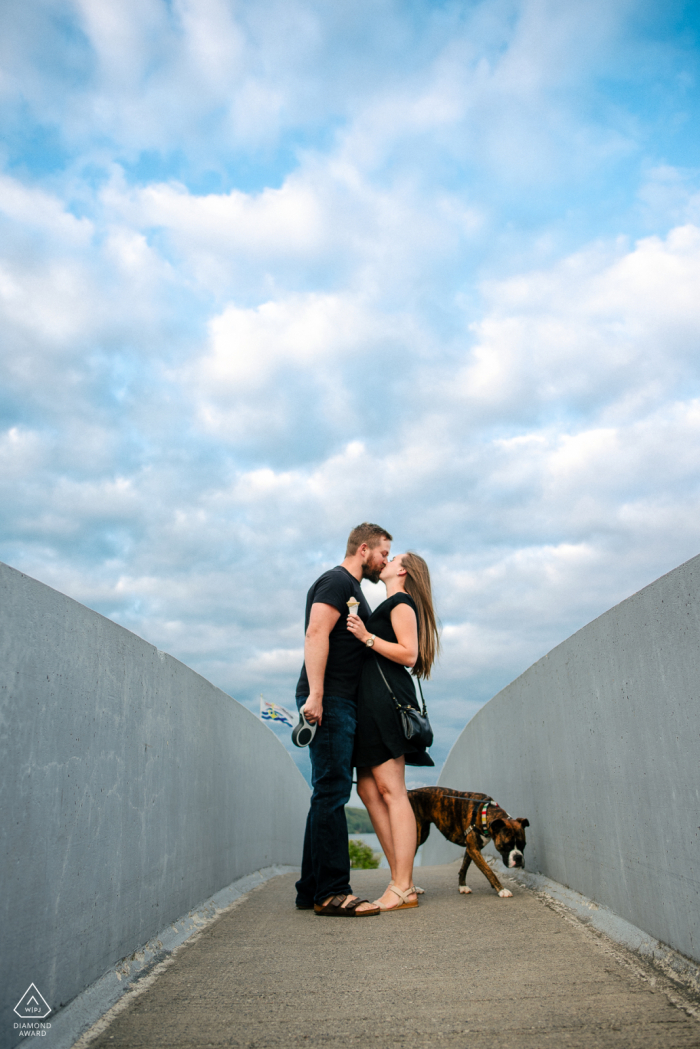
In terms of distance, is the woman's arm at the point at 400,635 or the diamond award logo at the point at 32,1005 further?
the woman's arm at the point at 400,635

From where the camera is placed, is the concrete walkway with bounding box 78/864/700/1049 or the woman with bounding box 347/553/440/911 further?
the woman with bounding box 347/553/440/911

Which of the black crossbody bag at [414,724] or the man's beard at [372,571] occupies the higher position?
the man's beard at [372,571]

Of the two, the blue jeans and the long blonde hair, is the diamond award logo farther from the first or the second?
the long blonde hair

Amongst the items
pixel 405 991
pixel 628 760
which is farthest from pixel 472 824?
pixel 405 991

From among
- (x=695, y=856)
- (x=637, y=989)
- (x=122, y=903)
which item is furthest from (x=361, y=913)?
(x=695, y=856)

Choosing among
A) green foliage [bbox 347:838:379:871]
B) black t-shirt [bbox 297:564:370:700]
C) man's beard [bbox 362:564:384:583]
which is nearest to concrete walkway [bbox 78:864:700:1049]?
black t-shirt [bbox 297:564:370:700]

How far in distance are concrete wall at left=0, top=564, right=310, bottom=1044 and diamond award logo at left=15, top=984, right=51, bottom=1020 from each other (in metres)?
0.02

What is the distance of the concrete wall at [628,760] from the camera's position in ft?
7.24

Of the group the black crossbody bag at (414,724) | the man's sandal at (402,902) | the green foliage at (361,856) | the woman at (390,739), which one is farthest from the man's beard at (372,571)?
the green foliage at (361,856)

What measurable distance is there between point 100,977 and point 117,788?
57cm

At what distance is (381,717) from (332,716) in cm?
31

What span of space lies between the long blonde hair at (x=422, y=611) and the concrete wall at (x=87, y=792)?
1353 mm

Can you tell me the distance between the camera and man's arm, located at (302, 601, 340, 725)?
12.1ft

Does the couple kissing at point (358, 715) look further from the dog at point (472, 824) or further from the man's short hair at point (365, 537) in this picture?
the dog at point (472, 824)
